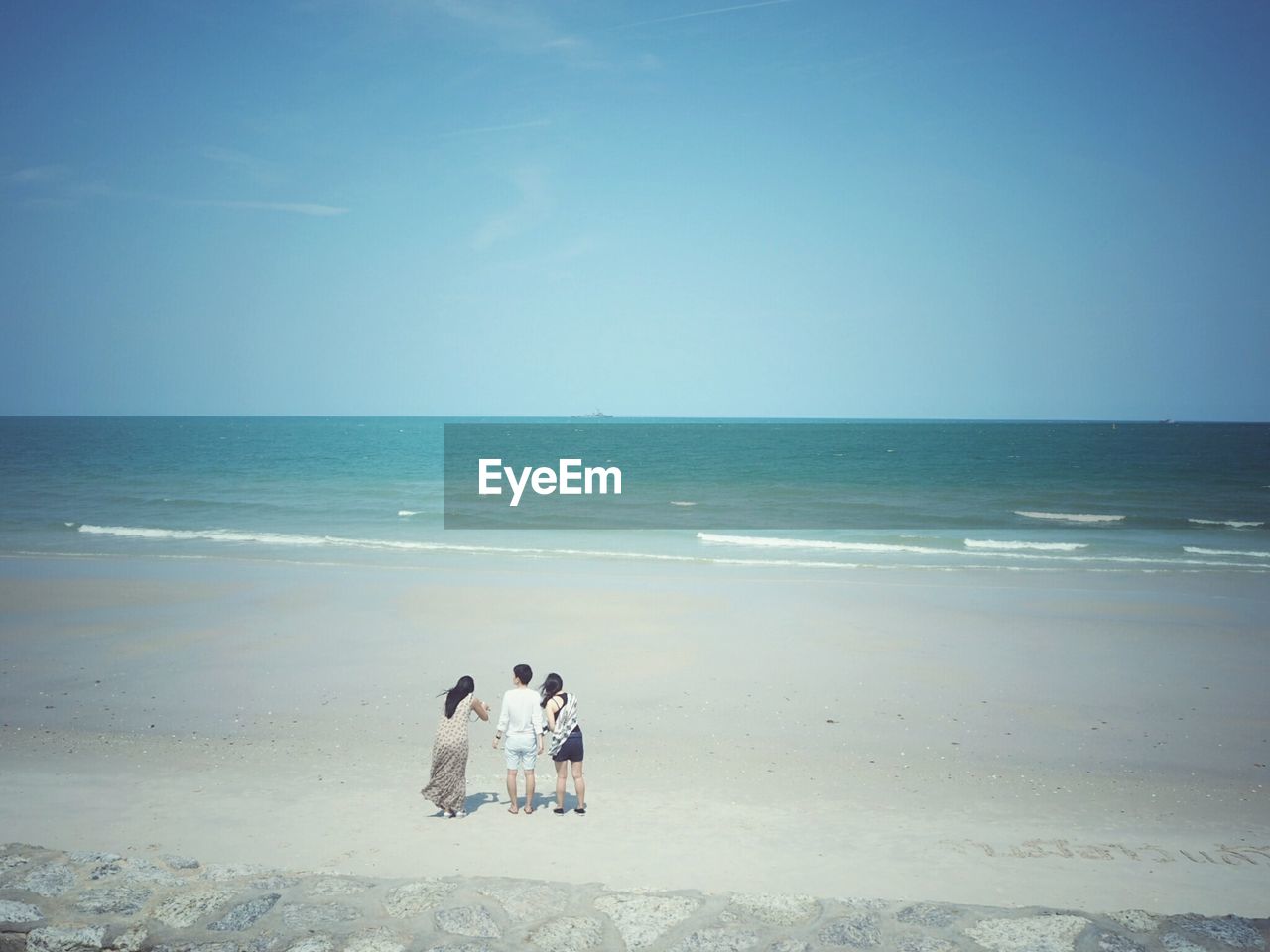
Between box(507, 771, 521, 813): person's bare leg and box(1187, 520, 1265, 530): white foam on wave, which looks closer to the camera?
box(507, 771, 521, 813): person's bare leg

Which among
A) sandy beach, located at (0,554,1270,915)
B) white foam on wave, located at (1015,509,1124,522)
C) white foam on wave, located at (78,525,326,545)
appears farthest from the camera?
white foam on wave, located at (1015,509,1124,522)

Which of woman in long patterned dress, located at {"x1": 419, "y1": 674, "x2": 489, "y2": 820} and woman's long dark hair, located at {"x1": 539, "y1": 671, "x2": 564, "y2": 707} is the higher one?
woman's long dark hair, located at {"x1": 539, "y1": 671, "x2": 564, "y2": 707}

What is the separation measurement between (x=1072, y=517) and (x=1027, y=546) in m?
11.4

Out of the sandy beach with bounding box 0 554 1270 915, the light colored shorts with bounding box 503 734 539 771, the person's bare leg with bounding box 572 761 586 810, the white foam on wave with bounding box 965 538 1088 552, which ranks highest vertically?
the light colored shorts with bounding box 503 734 539 771

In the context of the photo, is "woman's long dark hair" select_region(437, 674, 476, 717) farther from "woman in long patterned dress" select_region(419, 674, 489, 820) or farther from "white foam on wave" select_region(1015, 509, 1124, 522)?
"white foam on wave" select_region(1015, 509, 1124, 522)

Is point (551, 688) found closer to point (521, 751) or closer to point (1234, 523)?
point (521, 751)

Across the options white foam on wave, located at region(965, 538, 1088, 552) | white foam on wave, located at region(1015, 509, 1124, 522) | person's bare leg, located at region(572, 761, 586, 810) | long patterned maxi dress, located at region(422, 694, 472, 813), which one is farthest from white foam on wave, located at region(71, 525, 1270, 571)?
long patterned maxi dress, located at region(422, 694, 472, 813)

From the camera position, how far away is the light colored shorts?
26.9 ft

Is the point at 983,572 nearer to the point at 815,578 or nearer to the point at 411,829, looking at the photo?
the point at 815,578

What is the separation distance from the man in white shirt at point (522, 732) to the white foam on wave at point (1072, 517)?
1443 inches

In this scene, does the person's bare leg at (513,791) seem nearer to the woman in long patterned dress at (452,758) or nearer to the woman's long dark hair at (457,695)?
the woman in long patterned dress at (452,758)

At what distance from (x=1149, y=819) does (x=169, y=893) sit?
8977 millimetres

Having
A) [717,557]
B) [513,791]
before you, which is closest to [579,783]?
[513,791]

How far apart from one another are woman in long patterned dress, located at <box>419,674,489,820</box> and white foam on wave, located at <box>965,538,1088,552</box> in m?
25.7
